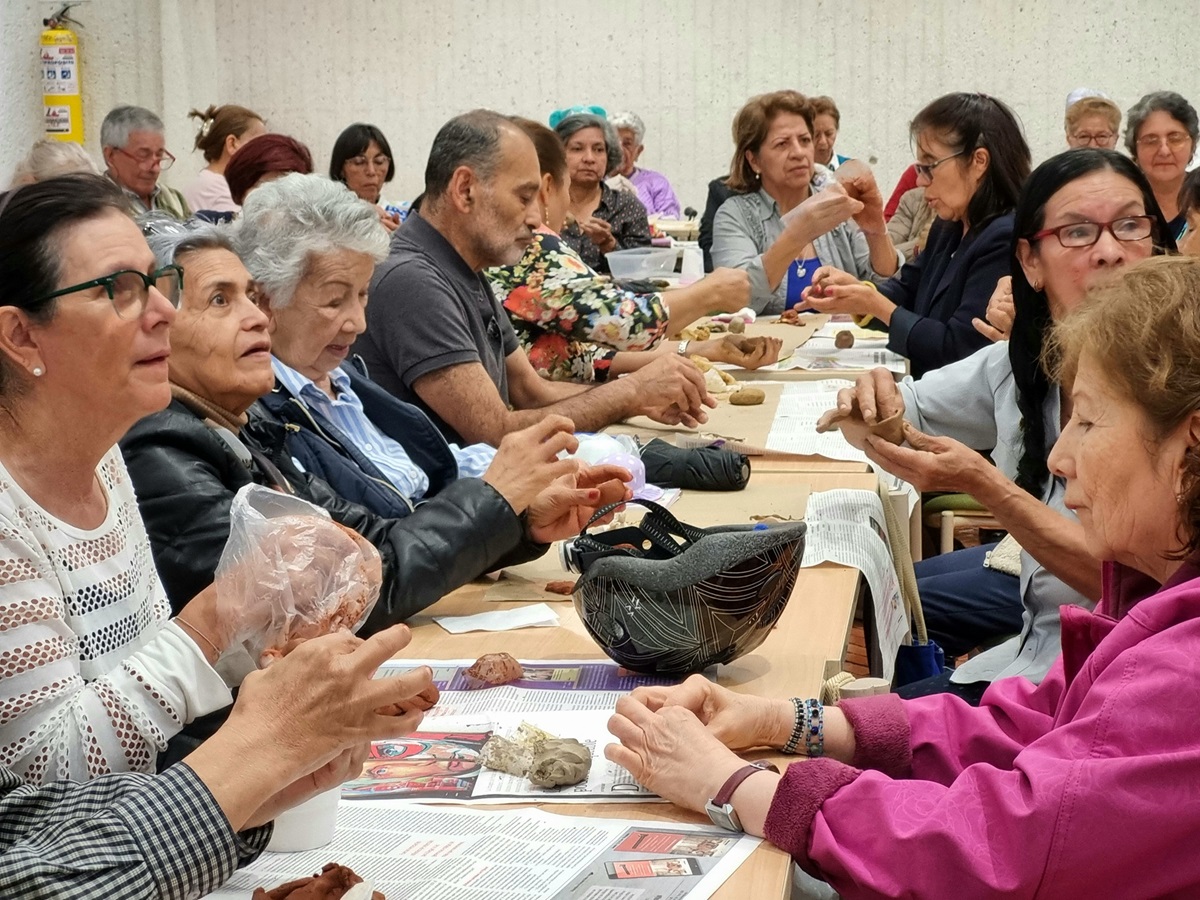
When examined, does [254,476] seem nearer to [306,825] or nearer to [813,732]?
[306,825]

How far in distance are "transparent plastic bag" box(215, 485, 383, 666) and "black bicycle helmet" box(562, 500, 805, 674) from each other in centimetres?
37

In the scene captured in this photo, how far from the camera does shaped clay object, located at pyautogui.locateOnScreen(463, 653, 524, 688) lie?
6.03 feet

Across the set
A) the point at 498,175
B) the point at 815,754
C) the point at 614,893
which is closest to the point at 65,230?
the point at 614,893

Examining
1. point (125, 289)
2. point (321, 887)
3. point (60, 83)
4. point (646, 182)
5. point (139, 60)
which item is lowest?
point (321, 887)

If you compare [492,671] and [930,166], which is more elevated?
[930,166]

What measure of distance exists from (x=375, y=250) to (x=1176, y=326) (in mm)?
1717

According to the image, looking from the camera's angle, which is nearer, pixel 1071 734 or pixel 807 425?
pixel 1071 734

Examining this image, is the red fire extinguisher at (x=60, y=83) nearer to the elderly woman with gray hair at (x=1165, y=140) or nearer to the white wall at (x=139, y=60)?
the white wall at (x=139, y=60)

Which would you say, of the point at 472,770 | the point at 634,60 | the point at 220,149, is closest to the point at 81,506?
the point at 472,770

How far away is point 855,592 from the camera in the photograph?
89.6 inches

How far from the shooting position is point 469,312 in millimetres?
3400

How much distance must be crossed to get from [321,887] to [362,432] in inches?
62.4

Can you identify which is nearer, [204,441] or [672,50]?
[204,441]

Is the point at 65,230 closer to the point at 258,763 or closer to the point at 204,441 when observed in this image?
the point at 204,441
